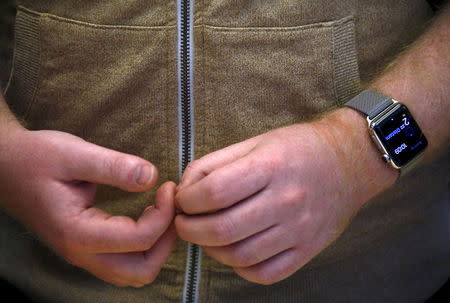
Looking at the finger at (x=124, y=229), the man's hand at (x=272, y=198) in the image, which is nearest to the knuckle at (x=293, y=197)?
the man's hand at (x=272, y=198)

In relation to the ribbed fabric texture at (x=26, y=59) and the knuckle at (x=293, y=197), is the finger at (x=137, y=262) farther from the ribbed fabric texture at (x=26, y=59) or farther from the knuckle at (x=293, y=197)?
the ribbed fabric texture at (x=26, y=59)

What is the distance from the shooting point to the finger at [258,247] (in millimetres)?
700

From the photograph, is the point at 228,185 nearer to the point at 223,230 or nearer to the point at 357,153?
the point at 223,230

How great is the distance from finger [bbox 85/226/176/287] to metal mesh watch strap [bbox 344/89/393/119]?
0.34 meters

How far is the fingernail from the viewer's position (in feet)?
2.20

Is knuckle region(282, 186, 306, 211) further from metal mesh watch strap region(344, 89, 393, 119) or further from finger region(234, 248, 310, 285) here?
metal mesh watch strap region(344, 89, 393, 119)

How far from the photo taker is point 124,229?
69 cm

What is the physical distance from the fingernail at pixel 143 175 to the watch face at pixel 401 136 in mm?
348

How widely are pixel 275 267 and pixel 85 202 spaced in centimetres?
29

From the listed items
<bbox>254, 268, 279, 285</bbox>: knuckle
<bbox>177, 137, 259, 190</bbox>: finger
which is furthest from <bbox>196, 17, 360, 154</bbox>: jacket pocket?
<bbox>254, 268, 279, 285</bbox>: knuckle

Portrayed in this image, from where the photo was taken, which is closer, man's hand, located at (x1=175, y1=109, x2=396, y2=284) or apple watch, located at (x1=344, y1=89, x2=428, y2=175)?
man's hand, located at (x1=175, y1=109, x2=396, y2=284)

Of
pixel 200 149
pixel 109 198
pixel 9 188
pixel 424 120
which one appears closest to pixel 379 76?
pixel 424 120

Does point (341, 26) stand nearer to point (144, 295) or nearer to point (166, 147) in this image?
point (166, 147)

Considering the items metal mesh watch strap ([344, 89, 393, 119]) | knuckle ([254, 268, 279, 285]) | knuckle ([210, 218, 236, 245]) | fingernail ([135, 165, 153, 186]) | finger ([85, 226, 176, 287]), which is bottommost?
finger ([85, 226, 176, 287])
